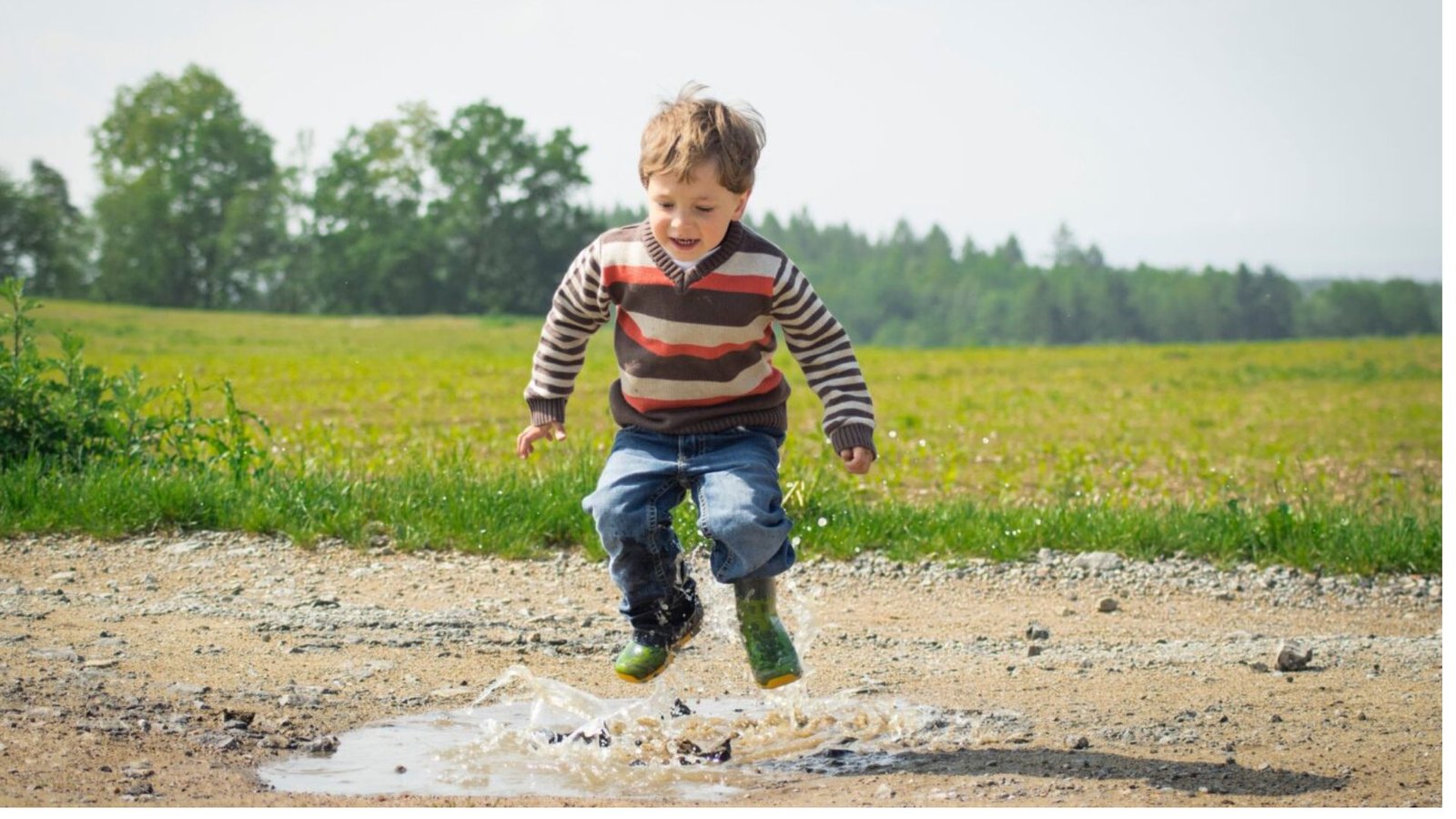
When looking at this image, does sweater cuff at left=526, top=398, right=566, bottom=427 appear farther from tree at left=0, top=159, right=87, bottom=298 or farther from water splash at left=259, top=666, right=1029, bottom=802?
tree at left=0, top=159, right=87, bottom=298

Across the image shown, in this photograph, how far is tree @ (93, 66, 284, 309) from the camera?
24.5 m

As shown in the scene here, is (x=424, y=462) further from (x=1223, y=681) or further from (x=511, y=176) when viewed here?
(x=511, y=176)

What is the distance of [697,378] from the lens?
387 centimetres

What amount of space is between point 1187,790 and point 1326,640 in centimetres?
193

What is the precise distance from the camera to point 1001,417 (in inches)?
634

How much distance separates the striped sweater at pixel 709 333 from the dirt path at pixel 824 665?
0.87 m

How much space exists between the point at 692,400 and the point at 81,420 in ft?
13.3

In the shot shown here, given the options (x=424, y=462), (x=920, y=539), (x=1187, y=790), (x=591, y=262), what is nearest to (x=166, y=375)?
(x=424, y=462)

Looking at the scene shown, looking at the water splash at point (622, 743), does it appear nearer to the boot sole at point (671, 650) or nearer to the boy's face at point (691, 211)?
the boot sole at point (671, 650)

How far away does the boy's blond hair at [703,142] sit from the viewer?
3.71 meters

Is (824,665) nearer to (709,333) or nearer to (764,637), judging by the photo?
(764,637)

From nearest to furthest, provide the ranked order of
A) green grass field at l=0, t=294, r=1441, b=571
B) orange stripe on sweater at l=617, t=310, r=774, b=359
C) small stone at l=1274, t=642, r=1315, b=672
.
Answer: orange stripe on sweater at l=617, t=310, r=774, b=359, small stone at l=1274, t=642, r=1315, b=672, green grass field at l=0, t=294, r=1441, b=571

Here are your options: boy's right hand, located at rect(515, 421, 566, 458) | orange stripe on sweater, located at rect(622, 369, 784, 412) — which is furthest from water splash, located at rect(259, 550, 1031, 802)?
orange stripe on sweater, located at rect(622, 369, 784, 412)

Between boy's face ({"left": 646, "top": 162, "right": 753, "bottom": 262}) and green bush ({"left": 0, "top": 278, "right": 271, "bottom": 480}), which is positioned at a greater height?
boy's face ({"left": 646, "top": 162, "right": 753, "bottom": 262})
